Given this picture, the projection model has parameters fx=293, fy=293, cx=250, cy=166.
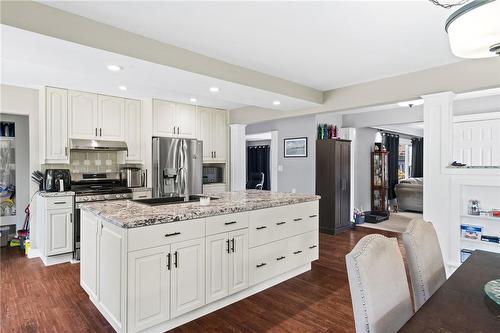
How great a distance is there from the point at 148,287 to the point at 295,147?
4048 mm

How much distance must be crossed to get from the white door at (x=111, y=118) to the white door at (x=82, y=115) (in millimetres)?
87

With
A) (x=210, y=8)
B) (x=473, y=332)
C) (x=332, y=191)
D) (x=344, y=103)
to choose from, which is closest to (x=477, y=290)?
(x=473, y=332)

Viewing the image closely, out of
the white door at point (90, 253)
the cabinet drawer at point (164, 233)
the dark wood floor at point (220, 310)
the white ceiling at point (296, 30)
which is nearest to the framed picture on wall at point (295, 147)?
the white ceiling at point (296, 30)

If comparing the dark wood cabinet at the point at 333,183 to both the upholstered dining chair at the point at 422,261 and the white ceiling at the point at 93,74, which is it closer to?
the white ceiling at the point at 93,74

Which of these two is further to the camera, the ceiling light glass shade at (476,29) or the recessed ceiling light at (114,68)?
the recessed ceiling light at (114,68)

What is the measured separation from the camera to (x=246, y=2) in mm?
2062

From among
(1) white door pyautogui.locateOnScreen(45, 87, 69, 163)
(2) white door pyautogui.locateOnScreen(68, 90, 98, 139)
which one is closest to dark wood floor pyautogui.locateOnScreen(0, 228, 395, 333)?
(1) white door pyautogui.locateOnScreen(45, 87, 69, 163)

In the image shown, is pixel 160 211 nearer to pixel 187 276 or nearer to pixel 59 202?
pixel 187 276

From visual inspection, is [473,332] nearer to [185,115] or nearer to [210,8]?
[210,8]

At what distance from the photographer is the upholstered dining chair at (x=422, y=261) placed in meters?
1.62

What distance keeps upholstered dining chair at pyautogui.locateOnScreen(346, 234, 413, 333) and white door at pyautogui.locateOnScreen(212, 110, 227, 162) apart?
4.73 m

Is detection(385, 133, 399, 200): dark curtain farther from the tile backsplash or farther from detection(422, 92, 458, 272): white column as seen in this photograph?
the tile backsplash

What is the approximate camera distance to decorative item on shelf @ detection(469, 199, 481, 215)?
324 cm

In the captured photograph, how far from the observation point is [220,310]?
8.64 feet
